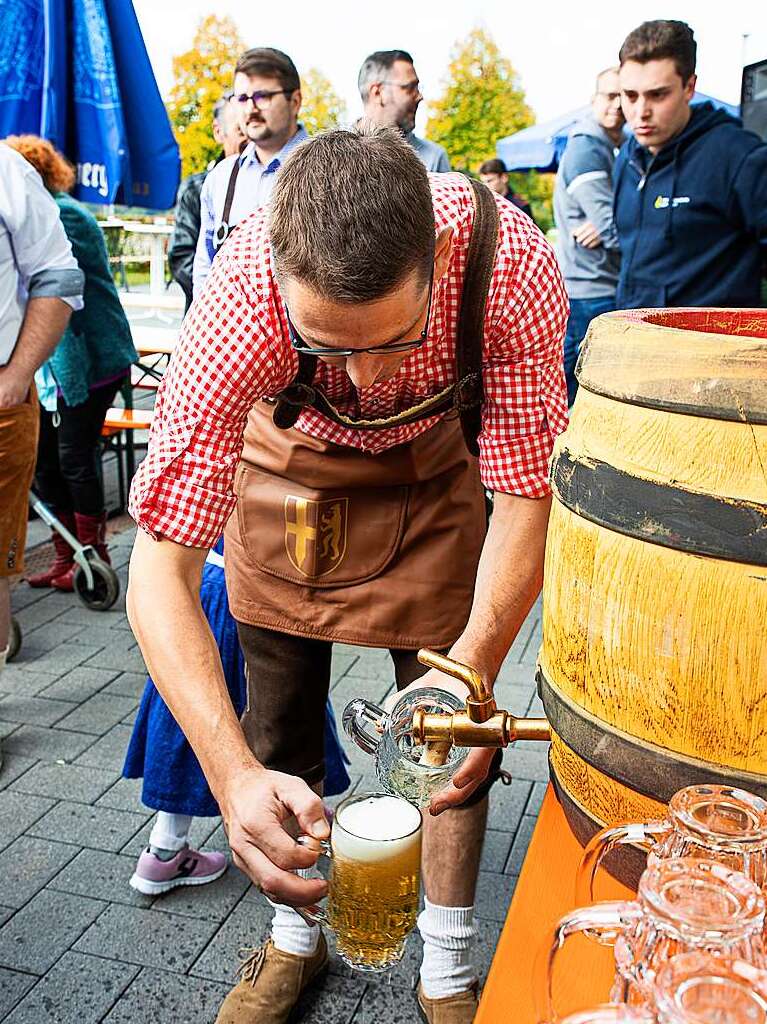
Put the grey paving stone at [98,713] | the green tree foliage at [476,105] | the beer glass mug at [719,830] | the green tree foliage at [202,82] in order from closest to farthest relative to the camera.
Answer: the beer glass mug at [719,830] → the grey paving stone at [98,713] → the green tree foliage at [202,82] → the green tree foliage at [476,105]

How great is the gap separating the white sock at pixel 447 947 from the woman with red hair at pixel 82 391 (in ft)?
9.51

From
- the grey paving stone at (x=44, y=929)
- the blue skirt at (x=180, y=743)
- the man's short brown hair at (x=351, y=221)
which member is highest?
the man's short brown hair at (x=351, y=221)

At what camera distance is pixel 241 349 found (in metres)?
1.51

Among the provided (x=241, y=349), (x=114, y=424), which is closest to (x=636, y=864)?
(x=241, y=349)

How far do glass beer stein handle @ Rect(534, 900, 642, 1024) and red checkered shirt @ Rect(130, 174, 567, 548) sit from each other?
946 mm

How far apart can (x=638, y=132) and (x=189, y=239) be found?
244 cm

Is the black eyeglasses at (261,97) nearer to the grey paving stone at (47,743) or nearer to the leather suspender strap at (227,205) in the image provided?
the leather suspender strap at (227,205)

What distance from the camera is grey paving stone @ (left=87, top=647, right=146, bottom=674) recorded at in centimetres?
394

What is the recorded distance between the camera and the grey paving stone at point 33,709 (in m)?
3.53

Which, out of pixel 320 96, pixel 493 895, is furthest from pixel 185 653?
pixel 320 96

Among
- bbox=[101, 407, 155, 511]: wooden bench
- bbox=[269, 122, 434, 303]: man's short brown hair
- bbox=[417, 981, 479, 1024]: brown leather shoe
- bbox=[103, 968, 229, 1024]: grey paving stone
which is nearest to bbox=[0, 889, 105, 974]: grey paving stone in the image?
bbox=[103, 968, 229, 1024]: grey paving stone

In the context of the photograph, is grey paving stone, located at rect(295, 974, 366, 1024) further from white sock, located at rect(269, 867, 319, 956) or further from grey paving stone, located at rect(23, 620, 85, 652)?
grey paving stone, located at rect(23, 620, 85, 652)

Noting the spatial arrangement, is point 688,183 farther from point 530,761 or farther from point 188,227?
point 188,227

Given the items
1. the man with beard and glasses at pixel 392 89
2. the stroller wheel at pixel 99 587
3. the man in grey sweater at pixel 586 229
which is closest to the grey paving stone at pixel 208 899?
the stroller wheel at pixel 99 587
